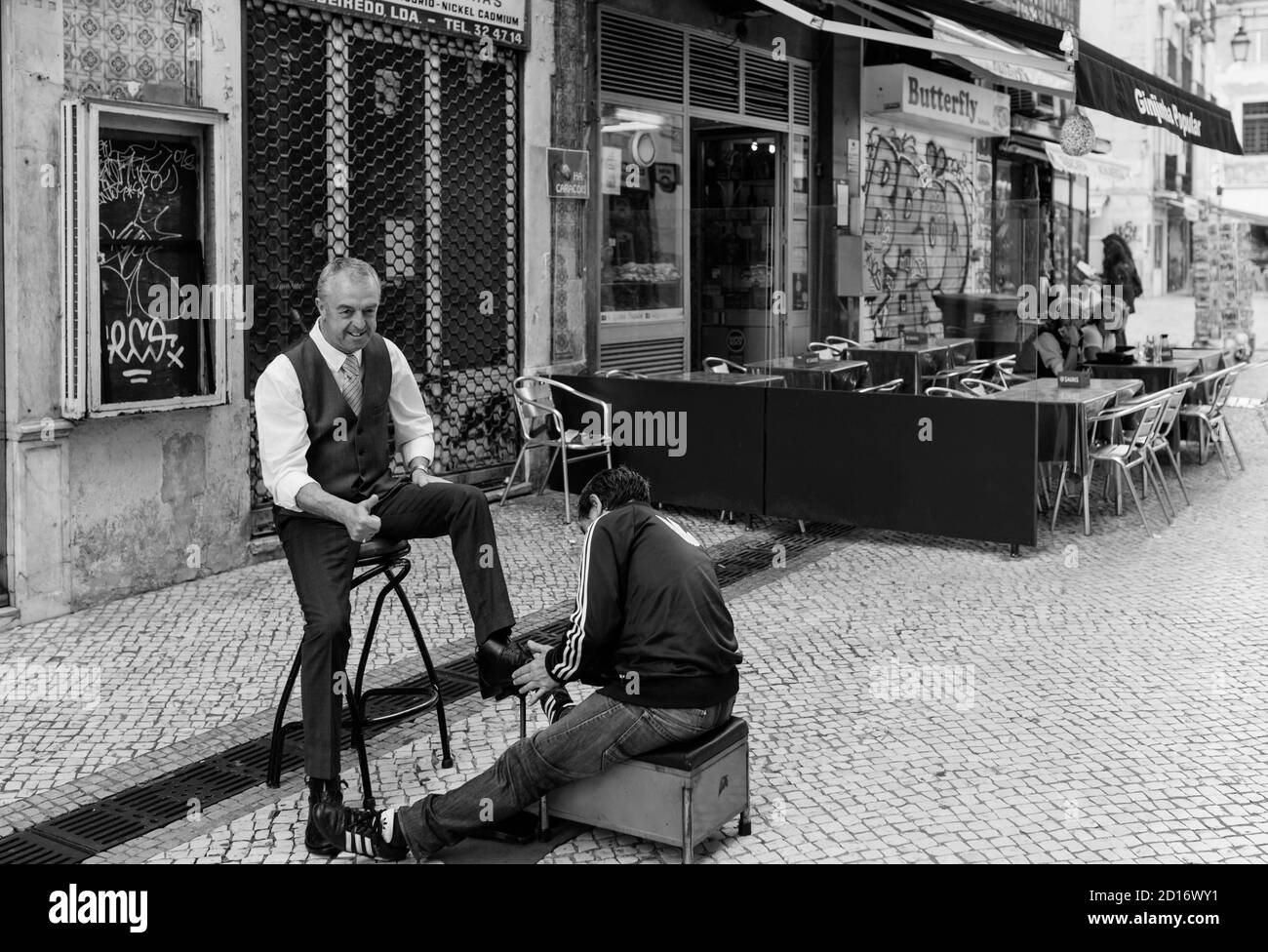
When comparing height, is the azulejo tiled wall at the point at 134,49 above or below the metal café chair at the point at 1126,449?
above

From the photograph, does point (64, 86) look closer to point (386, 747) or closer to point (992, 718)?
point (386, 747)

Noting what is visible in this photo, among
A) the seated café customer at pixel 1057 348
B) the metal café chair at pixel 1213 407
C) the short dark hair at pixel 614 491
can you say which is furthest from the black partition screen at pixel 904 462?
the short dark hair at pixel 614 491

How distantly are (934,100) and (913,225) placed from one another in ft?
11.2

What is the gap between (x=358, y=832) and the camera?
14.5 ft

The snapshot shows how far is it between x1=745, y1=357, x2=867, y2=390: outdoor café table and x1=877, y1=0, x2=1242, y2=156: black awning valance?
271 cm

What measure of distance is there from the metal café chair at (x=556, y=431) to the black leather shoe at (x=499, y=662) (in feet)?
17.6

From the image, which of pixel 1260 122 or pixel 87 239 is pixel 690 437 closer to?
pixel 87 239

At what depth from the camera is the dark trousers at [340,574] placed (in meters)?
4.52

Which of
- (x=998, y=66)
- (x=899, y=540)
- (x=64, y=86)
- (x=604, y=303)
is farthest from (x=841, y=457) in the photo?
(x=998, y=66)

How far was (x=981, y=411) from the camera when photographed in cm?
891

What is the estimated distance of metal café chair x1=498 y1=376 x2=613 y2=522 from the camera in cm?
1031

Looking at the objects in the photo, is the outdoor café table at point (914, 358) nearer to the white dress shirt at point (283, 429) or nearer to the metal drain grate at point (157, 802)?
the metal drain grate at point (157, 802)

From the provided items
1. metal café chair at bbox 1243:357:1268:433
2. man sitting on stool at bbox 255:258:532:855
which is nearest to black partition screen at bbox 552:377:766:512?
man sitting on stool at bbox 255:258:532:855

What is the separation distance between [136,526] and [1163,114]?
9.32m
